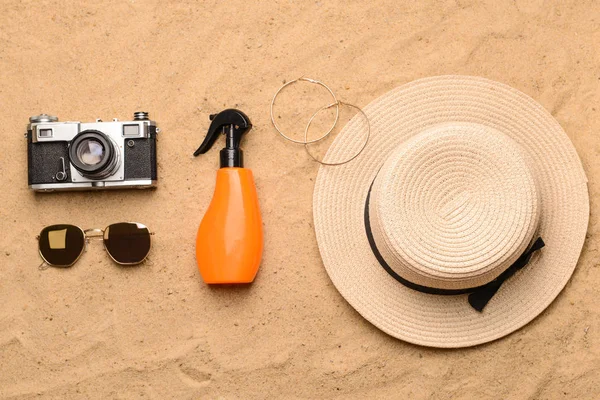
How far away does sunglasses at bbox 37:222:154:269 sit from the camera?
136 cm

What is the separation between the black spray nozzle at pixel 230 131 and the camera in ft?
4.27

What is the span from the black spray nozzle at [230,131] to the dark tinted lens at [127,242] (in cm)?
24

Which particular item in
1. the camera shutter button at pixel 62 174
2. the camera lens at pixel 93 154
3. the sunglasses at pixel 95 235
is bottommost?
the sunglasses at pixel 95 235

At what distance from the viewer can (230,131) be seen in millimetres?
1316

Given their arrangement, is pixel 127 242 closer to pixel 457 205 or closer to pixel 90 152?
pixel 90 152

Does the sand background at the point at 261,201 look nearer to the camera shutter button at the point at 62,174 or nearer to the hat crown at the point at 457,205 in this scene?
the camera shutter button at the point at 62,174

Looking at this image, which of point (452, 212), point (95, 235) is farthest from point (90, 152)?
point (452, 212)

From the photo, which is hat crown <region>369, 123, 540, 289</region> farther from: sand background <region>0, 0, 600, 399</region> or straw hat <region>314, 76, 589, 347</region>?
sand background <region>0, 0, 600, 399</region>

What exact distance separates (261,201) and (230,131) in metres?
0.17

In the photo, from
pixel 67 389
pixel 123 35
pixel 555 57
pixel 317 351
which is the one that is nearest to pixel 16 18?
pixel 123 35

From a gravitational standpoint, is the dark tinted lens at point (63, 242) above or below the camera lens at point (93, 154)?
below

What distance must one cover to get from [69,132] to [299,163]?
0.49 meters

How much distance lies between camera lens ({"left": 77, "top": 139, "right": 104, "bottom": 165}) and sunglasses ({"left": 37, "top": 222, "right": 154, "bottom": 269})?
0.15 meters

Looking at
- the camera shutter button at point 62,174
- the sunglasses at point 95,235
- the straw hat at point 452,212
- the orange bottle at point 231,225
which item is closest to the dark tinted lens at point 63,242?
the sunglasses at point 95,235
